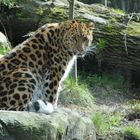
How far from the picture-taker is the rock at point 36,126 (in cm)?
609

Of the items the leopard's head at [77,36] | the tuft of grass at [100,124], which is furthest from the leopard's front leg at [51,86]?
the tuft of grass at [100,124]

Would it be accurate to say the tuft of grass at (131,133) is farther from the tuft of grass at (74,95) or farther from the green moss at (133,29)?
the green moss at (133,29)

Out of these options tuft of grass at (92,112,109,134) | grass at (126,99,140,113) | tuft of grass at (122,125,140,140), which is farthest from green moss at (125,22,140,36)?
tuft of grass at (122,125,140,140)

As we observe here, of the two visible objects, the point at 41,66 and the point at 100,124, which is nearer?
the point at 41,66

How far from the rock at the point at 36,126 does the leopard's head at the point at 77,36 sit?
149 centimetres

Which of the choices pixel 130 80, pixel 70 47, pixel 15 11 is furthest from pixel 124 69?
pixel 70 47

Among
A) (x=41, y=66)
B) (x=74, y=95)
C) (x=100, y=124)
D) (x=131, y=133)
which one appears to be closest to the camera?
(x=41, y=66)

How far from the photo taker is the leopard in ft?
23.8

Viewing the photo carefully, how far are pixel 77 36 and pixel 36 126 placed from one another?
8.00ft

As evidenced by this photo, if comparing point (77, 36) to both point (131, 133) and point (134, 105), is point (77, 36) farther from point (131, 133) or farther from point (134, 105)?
point (134, 105)

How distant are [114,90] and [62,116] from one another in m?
6.47

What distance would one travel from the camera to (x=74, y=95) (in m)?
11.7

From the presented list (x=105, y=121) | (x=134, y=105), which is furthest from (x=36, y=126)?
(x=134, y=105)

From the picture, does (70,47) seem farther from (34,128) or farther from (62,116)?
(34,128)
